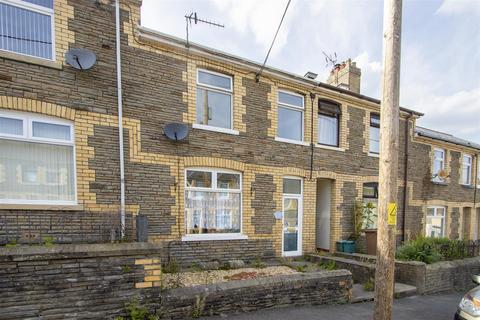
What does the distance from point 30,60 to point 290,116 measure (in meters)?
6.74

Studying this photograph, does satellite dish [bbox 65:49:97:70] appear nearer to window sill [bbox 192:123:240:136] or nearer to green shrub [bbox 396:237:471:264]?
window sill [bbox 192:123:240:136]

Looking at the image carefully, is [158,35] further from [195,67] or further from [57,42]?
[57,42]

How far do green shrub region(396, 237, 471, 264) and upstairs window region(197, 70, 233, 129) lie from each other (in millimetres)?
6097

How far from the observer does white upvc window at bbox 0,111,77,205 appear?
5.11 m

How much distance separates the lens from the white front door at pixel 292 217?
8499 millimetres

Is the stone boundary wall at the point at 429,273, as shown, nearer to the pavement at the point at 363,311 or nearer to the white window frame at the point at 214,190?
the pavement at the point at 363,311

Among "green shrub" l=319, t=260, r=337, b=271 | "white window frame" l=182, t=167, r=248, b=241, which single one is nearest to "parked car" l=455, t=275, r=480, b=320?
"green shrub" l=319, t=260, r=337, b=271

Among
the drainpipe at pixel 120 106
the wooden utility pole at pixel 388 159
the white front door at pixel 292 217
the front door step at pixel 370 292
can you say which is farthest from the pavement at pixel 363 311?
the drainpipe at pixel 120 106

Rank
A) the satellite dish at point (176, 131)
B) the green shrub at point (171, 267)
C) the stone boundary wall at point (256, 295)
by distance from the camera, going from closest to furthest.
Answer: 1. the stone boundary wall at point (256, 295)
2. the green shrub at point (171, 267)
3. the satellite dish at point (176, 131)

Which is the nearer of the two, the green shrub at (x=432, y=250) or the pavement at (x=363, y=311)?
the pavement at (x=363, y=311)

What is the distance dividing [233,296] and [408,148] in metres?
10.4

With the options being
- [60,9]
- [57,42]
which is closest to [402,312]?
[57,42]

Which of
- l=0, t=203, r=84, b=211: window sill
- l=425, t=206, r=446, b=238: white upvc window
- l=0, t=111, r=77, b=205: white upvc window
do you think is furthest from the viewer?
l=425, t=206, r=446, b=238: white upvc window

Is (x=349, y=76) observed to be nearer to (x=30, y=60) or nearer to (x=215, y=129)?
(x=215, y=129)
